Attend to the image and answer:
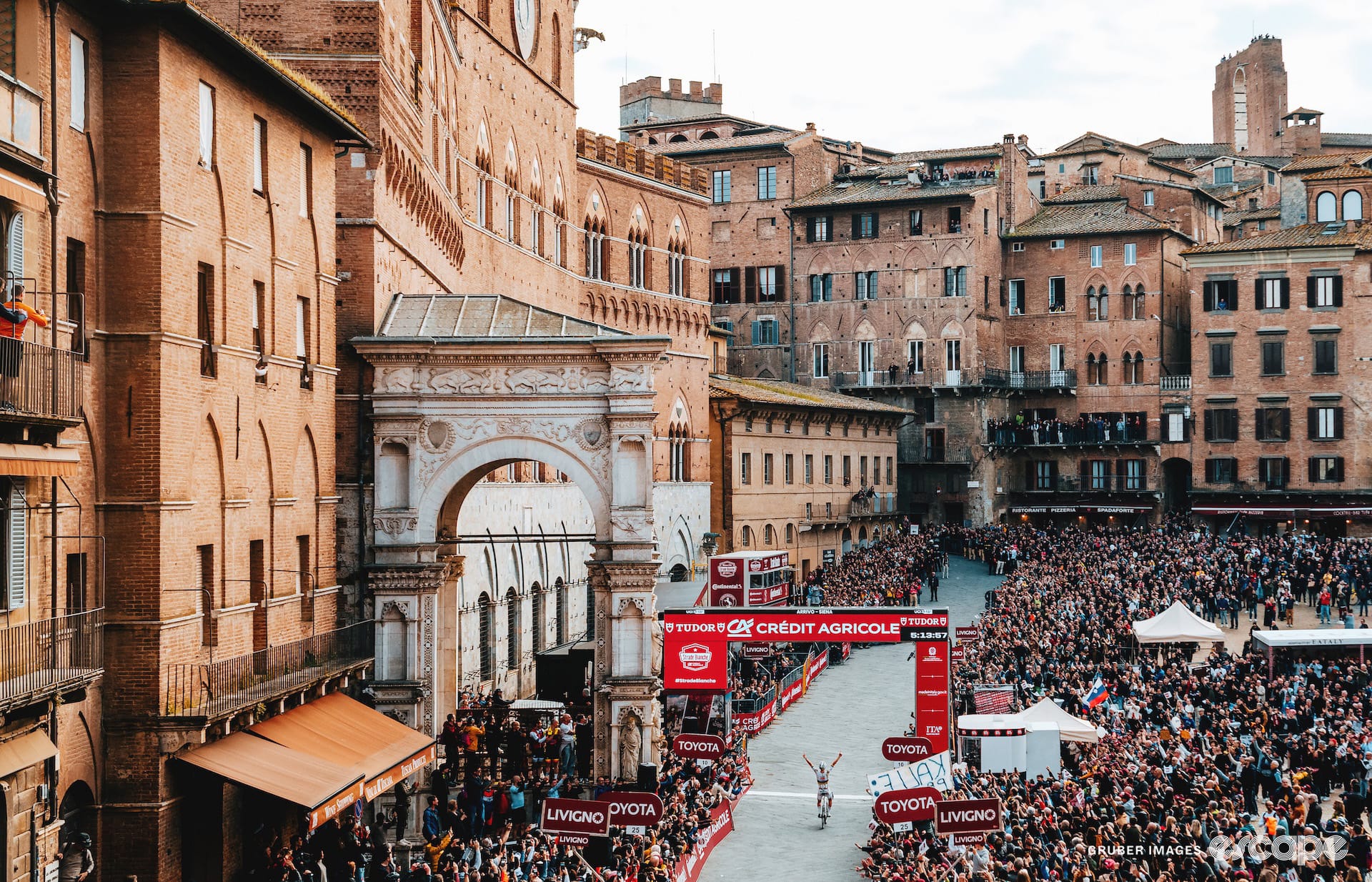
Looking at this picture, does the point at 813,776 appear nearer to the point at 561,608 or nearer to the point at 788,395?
the point at 561,608

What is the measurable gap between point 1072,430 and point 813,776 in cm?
4557

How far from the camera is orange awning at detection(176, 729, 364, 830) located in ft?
73.7

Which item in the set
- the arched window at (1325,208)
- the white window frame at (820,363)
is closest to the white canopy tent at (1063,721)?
the arched window at (1325,208)

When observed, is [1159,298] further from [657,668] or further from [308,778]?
[308,778]

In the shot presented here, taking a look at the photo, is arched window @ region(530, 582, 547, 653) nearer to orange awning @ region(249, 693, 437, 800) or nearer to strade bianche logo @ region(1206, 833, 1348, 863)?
orange awning @ region(249, 693, 437, 800)

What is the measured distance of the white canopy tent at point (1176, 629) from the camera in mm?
43406

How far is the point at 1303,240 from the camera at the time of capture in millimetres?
72062

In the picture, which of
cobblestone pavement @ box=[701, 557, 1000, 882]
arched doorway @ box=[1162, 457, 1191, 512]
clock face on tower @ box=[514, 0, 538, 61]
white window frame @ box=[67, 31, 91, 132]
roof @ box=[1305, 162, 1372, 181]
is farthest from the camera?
arched doorway @ box=[1162, 457, 1191, 512]

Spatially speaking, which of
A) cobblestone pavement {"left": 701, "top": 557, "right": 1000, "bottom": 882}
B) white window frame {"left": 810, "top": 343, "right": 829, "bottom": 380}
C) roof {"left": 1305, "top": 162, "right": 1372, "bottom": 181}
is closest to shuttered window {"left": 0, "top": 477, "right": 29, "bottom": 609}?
cobblestone pavement {"left": 701, "top": 557, "right": 1000, "bottom": 882}

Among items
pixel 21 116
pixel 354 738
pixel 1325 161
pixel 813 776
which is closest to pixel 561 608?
pixel 813 776

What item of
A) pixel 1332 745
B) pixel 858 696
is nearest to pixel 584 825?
pixel 1332 745

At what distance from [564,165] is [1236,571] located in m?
26.0

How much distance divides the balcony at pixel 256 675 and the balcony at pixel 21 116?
7446 mm

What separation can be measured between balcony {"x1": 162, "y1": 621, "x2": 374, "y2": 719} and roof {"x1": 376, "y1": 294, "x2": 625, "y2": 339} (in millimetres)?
5941
